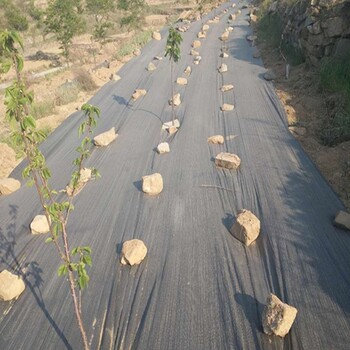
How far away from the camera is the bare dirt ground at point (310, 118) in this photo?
8.17 m

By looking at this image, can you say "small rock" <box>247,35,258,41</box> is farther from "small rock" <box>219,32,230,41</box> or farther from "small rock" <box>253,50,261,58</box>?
"small rock" <box>253,50,261,58</box>

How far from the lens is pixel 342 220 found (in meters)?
6.44

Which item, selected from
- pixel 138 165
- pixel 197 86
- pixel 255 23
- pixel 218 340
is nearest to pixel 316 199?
pixel 218 340

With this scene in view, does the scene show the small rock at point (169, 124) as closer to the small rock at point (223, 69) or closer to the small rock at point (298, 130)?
the small rock at point (298, 130)

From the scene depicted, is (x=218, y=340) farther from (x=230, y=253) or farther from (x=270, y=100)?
(x=270, y=100)

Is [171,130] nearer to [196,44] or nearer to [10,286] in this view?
[10,286]

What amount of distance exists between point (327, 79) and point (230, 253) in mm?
8702

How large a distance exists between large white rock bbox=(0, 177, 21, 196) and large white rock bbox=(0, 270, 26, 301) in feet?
12.1

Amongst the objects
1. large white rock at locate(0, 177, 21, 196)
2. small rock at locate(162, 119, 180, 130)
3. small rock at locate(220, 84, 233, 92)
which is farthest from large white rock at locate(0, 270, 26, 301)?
small rock at locate(220, 84, 233, 92)

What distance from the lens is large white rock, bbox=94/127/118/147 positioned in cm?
1041

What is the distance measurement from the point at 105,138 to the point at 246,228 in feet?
19.8

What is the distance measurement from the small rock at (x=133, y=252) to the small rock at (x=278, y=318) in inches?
96.7

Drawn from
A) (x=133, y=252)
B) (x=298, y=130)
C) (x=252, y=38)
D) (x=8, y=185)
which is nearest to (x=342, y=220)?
(x=133, y=252)

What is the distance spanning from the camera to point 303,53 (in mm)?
14773
